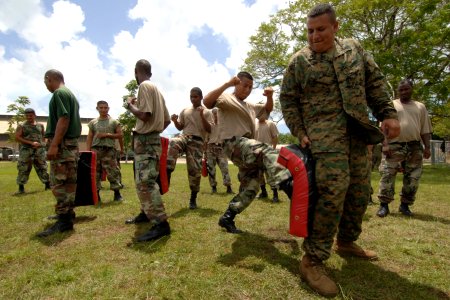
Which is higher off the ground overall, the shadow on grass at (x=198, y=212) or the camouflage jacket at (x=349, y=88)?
the camouflage jacket at (x=349, y=88)

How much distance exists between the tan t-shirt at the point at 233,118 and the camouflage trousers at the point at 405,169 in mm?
2922

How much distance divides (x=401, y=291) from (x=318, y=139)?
4.71ft

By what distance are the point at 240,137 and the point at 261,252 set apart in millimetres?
1390

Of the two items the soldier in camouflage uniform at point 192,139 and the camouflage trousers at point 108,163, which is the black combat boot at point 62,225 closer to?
the soldier in camouflage uniform at point 192,139

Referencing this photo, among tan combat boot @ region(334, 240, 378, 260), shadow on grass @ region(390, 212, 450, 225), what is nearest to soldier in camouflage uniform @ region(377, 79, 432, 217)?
shadow on grass @ region(390, 212, 450, 225)

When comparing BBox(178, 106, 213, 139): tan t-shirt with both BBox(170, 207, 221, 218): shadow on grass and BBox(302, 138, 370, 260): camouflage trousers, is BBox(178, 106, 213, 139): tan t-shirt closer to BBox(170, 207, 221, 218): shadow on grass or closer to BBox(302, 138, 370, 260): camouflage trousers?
BBox(170, 207, 221, 218): shadow on grass

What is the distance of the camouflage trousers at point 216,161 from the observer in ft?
27.5

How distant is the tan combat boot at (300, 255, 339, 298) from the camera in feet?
8.63

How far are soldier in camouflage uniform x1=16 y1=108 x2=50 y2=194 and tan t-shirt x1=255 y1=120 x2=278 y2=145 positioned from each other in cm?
569

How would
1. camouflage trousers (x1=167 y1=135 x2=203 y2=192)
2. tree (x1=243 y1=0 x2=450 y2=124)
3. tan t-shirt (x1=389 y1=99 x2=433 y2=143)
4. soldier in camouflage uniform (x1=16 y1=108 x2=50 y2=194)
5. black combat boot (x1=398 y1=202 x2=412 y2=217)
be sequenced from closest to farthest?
tan t-shirt (x1=389 y1=99 x2=433 y2=143) < black combat boot (x1=398 y1=202 x2=412 y2=217) < camouflage trousers (x1=167 y1=135 x2=203 y2=192) < soldier in camouflage uniform (x1=16 y1=108 x2=50 y2=194) < tree (x1=243 y1=0 x2=450 y2=124)

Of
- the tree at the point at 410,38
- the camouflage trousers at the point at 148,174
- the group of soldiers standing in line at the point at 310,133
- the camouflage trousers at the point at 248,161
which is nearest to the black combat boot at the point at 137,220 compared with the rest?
the group of soldiers standing in line at the point at 310,133

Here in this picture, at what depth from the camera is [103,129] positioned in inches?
290

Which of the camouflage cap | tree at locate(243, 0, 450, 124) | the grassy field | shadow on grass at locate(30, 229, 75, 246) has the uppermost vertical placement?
tree at locate(243, 0, 450, 124)

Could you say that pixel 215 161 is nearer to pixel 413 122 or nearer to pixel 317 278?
pixel 413 122
